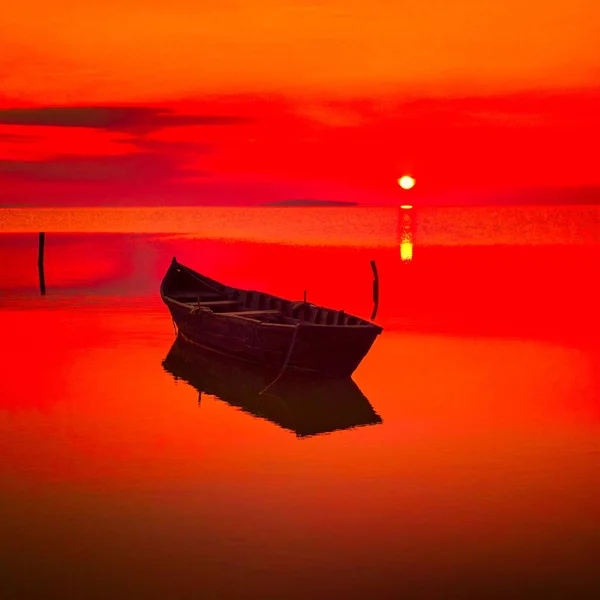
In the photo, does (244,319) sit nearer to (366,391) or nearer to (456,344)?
(366,391)

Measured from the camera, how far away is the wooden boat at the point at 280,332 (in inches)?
816

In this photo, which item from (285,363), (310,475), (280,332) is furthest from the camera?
(285,363)

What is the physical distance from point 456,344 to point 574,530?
16.0m

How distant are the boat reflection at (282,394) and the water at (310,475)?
42cm

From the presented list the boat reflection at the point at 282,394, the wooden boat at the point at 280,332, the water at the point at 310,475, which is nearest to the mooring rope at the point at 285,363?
the wooden boat at the point at 280,332

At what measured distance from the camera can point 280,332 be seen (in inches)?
832

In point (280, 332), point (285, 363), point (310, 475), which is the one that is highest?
point (280, 332)

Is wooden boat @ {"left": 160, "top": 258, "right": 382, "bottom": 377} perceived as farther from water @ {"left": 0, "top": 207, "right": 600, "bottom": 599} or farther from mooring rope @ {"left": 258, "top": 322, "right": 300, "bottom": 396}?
water @ {"left": 0, "top": 207, "right": 600, "bottom": 599}

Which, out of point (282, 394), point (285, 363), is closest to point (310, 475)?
point (282, 394)

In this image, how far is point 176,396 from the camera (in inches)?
829

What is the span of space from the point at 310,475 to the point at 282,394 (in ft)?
21.4

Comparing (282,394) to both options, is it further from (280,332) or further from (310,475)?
(310,475)

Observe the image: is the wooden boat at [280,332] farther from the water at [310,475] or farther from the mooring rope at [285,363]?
the water at [310,475]

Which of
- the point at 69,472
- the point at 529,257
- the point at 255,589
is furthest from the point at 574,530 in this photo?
the point at 529,257
